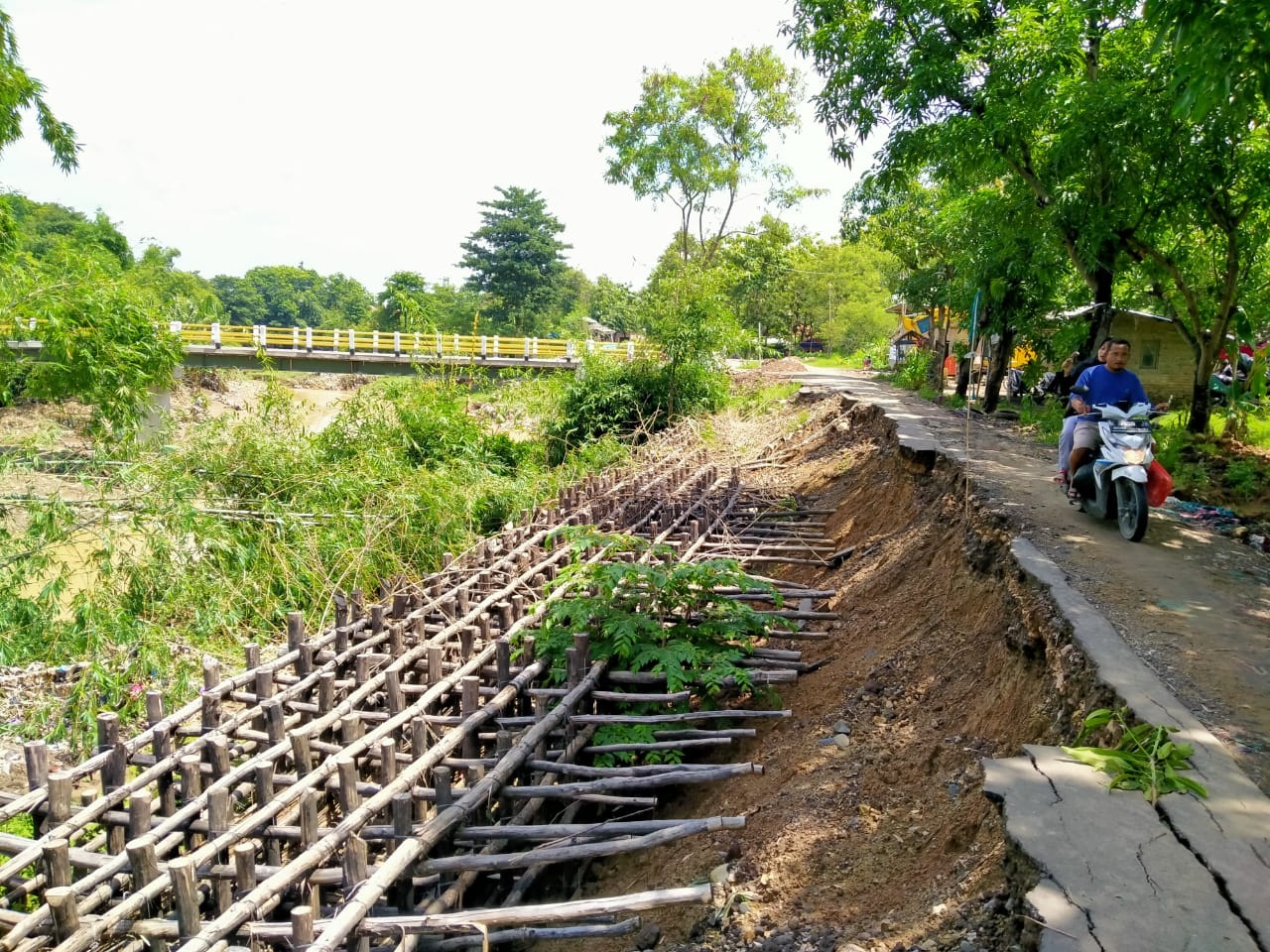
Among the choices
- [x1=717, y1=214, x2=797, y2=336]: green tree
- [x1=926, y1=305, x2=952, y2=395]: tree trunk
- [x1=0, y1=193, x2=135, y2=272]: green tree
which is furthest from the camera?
[x1=717, y1=214, x2=797, y2=336]: green tree

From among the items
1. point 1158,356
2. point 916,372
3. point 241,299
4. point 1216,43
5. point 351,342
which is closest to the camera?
point 1216,43

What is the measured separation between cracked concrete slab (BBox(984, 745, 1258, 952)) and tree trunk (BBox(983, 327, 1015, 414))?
12883 mm

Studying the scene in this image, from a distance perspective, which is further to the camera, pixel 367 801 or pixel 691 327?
pixel 691 327

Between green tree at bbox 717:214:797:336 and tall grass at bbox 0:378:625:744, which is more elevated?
green tree at bbox 717:214:797:336

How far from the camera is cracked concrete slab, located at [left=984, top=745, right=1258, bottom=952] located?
2.03 m

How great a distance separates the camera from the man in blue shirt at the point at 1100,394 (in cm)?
615

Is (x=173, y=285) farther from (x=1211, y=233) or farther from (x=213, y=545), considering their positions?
(x=1211, y=233)

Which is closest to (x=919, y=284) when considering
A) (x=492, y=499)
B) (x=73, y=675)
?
(x=492, y=499)

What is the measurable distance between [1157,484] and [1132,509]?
1.34 feet

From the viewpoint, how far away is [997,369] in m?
15.9

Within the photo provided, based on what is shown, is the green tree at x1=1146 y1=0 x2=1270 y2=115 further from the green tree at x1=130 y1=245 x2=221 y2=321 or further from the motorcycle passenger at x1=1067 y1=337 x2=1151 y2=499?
the green tree at x1=130 y1=245 x2=221 y2=321

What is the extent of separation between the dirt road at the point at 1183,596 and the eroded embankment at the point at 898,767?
343 mm

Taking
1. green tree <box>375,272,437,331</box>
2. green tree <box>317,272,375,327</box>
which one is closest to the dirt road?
green tree <box>375,272,437,331</box>

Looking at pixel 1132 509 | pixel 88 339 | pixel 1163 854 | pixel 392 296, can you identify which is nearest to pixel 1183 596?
pixel 1132 509
